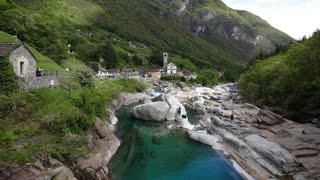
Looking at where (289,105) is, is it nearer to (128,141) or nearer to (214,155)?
(214,155)

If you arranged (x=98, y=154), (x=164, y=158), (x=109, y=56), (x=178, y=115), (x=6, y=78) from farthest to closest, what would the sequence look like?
(x=109, y=56) < (x=178, y=115) < (x=164, y=158) < (x=98, y=154) < (x=6, y=78)

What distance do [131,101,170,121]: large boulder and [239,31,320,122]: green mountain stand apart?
26021 millimetres

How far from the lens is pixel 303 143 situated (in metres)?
47.4

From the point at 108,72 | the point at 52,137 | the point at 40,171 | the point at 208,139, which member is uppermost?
the point at 108,72

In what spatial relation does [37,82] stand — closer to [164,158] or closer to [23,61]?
[23,61]

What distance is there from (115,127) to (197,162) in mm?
20167

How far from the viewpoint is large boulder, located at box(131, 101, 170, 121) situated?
229 ft

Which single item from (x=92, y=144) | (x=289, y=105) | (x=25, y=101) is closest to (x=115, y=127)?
(x=92, y=144)

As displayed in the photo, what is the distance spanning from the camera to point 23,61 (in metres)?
45.0

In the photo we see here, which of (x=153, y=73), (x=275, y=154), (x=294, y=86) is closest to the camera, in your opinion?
(x=275, y=154)

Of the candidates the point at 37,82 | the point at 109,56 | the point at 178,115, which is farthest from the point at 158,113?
the point at 109,56

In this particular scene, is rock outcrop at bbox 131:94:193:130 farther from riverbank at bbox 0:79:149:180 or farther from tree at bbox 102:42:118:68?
tree at bbox 102:42:118:68

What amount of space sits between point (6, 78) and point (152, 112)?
35.3 m

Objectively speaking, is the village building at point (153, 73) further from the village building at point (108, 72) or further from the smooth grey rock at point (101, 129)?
the smooth grey rock at point (101, 129)
